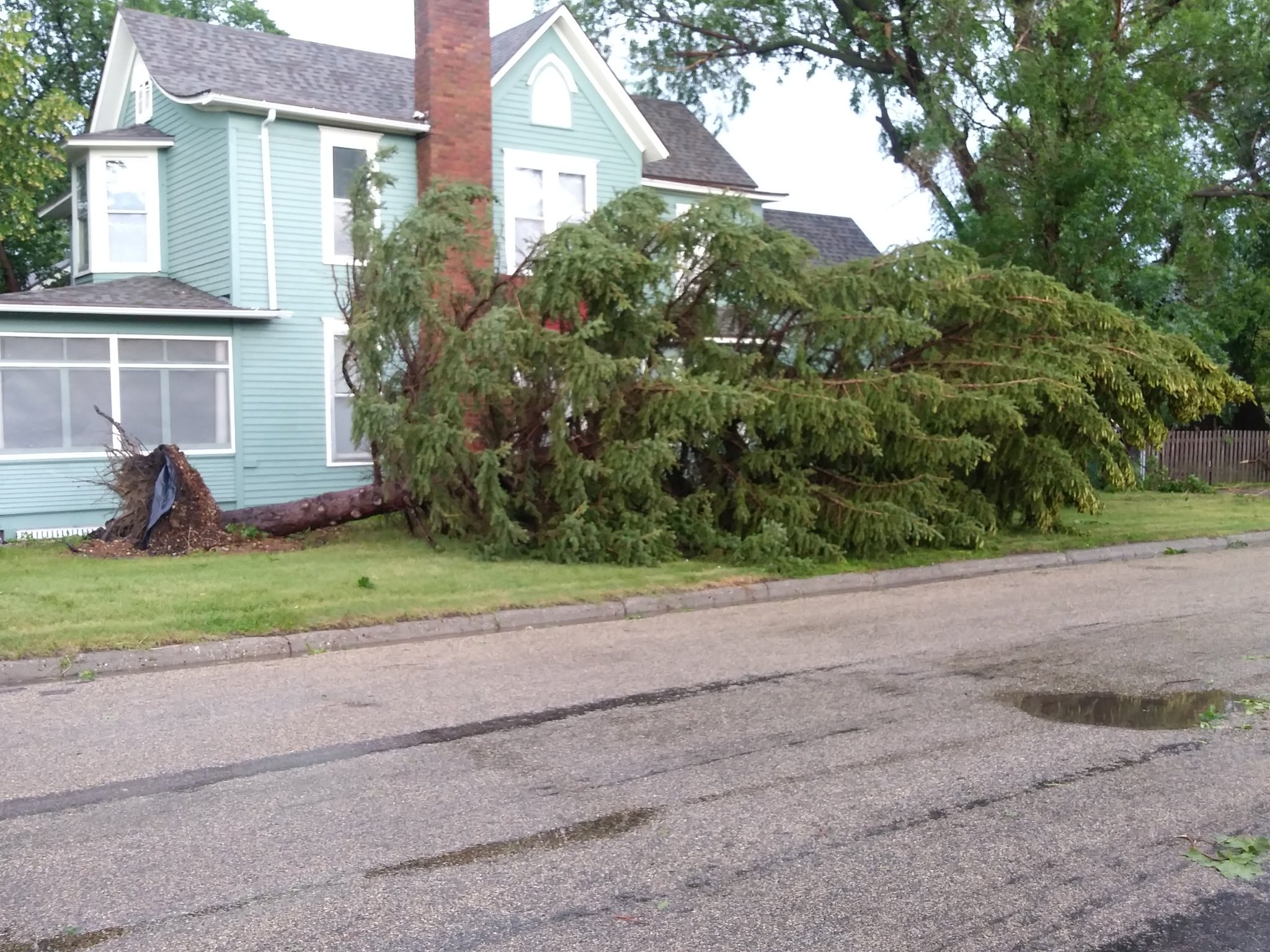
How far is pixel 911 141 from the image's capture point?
91.5 ft

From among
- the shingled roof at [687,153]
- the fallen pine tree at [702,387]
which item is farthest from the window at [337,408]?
the shingled roof at [687,153]

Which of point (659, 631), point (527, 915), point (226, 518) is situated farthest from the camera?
point (226, 518)

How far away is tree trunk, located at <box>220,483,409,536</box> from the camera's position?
15.7 meters

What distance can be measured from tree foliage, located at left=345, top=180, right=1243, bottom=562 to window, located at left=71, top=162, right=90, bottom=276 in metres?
9.40

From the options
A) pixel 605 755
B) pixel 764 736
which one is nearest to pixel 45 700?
pixel 605 755

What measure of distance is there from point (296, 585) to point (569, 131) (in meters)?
13.0

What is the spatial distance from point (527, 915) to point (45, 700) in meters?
5.07

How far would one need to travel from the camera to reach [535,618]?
11336 mm

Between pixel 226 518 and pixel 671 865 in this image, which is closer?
pixel 671 865

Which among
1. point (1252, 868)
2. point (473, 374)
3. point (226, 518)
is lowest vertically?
point (1252, 868)

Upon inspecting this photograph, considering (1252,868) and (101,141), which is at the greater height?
(101,141)

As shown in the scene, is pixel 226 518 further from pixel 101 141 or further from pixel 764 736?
pixel 764 736

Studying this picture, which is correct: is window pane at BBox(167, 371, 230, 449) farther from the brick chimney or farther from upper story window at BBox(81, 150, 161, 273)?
the brick chimney

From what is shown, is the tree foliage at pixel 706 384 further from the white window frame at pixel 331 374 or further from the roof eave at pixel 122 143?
the roof eave at pixel 122 143
